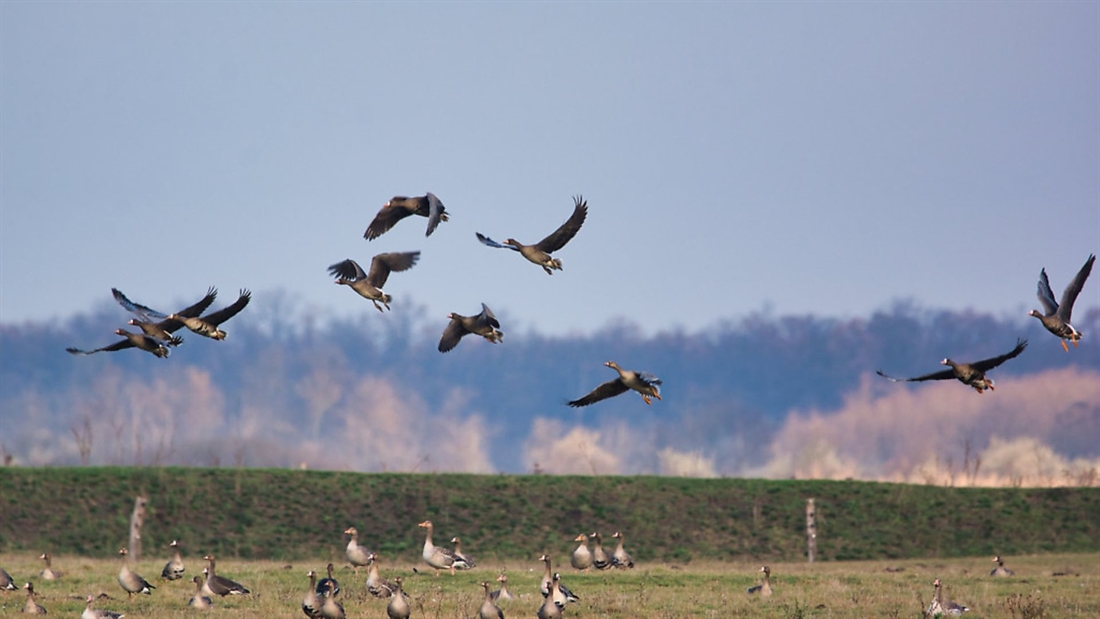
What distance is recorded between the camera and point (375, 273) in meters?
26.1

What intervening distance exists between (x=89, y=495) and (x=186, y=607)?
28860 mm

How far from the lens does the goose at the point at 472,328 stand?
25.0 m

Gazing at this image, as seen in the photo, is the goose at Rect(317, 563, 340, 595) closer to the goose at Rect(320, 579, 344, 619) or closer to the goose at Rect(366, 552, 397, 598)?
the goose at Rect(366, 552, 397, 598)

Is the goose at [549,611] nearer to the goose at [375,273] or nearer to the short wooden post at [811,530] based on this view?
the goose at [375,273]

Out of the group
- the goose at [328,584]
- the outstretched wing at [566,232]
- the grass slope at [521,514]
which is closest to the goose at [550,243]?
the outstretched wing at [566,232]

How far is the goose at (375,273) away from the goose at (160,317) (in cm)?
252

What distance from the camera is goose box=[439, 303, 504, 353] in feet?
81.9

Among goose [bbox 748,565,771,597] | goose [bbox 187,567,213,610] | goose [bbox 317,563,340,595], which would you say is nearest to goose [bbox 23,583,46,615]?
goose [bbox 187,567,213,610]

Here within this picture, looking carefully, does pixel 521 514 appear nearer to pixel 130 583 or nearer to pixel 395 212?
pixel 130 583

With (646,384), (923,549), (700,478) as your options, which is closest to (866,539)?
(923,549)

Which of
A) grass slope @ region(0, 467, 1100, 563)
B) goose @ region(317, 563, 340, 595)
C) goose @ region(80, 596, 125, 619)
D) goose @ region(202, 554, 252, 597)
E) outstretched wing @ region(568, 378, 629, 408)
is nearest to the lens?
outstretched wing @ region(568, 378, 629, 408)

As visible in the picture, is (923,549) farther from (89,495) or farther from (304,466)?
(89,495)

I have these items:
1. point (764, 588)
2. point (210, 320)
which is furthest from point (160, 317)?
point (764, 588)

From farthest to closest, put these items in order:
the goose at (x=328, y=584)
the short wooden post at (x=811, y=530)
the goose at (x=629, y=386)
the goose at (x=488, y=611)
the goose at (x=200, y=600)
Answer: the short wooden post at (x=811, y=530) < the goose at (x=200, y=600) < the goose at (x=328, y=584) < the goose at (x=488, y=611) < the goose at (x=629, y=386)
